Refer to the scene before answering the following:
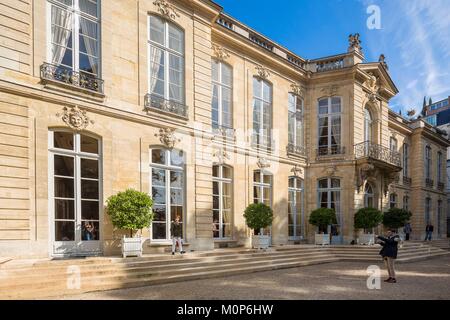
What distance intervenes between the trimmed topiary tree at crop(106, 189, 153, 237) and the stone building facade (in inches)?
14.7

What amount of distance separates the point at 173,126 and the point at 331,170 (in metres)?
8.51

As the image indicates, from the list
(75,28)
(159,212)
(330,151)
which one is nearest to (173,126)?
(159,212)

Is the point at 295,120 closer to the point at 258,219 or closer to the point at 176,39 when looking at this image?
the point at 258,219

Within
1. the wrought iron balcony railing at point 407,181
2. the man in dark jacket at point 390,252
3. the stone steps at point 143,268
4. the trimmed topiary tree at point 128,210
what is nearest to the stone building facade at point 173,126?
the trimmed topiary tree at point 128,210

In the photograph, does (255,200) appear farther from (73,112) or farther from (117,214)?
(73,112)

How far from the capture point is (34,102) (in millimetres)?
8477

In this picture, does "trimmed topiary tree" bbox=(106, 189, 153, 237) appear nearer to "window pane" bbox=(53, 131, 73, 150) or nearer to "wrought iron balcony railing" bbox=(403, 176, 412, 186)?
"window pane" bbox=(53, 131, 73, 150)

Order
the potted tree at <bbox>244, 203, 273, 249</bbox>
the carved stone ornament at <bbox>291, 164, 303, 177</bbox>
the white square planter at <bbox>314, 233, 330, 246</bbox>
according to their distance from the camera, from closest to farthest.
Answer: the potted tree at <bbox>244, 203, 273, 249</bbox>, the white square planter at <bbox>314, 233, 330, 246</bbox>, the carved stone ornament at <bbox>291, 164, 303, 177</bbox>

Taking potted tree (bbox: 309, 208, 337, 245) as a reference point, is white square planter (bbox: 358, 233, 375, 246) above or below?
below

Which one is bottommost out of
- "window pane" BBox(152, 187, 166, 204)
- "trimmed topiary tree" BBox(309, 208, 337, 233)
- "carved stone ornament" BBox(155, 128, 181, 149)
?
"trimmed topiary tree" BBox(309, 208, 337, 233)

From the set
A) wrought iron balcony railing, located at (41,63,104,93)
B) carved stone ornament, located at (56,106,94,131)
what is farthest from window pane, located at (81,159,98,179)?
wrought iron balcony railing, located at (41,63,104,93)

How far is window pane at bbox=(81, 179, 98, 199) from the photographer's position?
9.30 metres

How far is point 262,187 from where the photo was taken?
15.3m
